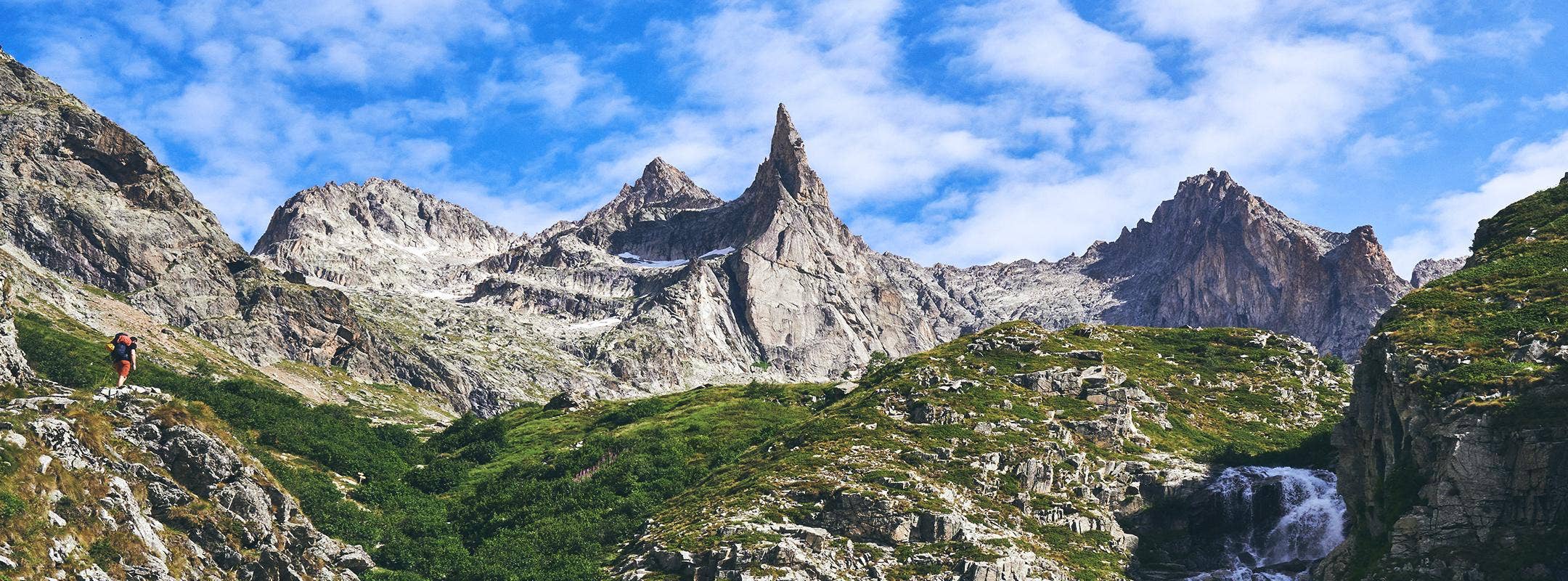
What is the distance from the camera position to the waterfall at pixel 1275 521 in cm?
8900

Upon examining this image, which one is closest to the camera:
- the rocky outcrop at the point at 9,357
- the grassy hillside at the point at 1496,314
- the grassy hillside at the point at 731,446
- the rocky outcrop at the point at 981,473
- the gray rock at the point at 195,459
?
the rocky outcrop at the point at 9,357

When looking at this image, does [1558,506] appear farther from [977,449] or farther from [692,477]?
[692,477]


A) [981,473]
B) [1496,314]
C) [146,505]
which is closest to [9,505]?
[146,505]

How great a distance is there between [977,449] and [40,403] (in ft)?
225

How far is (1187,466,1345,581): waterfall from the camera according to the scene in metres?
89.0

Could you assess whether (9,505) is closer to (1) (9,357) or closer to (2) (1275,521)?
(1) (9,357)

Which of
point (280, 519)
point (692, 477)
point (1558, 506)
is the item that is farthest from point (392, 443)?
point (1558, 506)

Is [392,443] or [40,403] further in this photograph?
[392,443]

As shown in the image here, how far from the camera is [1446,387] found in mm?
71250

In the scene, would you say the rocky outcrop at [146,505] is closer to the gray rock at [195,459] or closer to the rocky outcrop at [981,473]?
the gray rock at [195,459]

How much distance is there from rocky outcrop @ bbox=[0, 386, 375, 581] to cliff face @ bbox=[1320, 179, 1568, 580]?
69.1 meters

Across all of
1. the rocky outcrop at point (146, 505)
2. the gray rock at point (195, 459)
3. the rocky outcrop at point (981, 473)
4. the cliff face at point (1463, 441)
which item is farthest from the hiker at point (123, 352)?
the cliff face at point (1463, 441)

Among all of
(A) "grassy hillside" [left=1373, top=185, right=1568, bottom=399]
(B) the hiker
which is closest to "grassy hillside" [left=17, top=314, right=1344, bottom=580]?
(A) "grassy hillside" [left=1373, top=185, right=1568, bottom=399]

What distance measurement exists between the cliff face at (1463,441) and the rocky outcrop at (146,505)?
69066 millimetres
